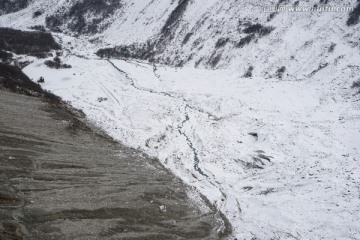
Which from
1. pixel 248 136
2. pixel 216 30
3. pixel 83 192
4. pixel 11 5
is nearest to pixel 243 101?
pixel 248 136

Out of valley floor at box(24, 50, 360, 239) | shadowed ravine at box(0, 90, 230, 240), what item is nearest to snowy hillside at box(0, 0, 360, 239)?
valley floor at box(24, 50, 360, 239)

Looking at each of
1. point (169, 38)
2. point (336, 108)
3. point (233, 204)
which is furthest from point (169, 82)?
point (233, 204)

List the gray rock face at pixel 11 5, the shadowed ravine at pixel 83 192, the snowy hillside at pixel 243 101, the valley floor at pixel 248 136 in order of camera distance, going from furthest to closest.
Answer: the gray rock face at pixel 11 5, the snowy hillside at pixel 243 101, the valley floor at pixel 248 136, the shadowed ravine at pixel 83 192

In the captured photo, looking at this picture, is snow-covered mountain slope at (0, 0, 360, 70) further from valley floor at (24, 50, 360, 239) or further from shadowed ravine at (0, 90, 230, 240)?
shadowed ravine at (0, 90, 230, 240)

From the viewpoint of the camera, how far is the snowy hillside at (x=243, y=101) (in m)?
19.6

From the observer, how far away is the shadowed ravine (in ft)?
46.2

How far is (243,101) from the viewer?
31500 millimetres

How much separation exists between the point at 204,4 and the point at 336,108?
96.6 feet

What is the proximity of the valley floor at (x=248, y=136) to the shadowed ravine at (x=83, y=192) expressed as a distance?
184 cm

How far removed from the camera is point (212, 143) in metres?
26.1

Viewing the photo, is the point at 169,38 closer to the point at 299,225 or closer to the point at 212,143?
the point at 212,143

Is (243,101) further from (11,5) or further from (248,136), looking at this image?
(11,5)

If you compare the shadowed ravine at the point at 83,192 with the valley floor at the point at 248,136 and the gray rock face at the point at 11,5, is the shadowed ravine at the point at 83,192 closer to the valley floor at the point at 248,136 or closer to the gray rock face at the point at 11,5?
the valley floor at the point at 248,136

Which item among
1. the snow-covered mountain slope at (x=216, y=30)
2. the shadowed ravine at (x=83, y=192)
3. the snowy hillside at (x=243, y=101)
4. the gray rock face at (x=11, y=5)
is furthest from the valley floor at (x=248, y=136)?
the gray rock face at (x=11, y=5)
